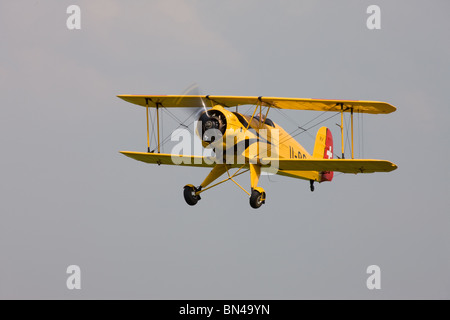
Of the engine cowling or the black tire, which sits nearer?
the engine cowling

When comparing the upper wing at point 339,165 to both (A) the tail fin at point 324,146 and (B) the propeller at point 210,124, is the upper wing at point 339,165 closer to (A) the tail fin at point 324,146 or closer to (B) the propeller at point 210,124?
(B) the propeller at point 210,124

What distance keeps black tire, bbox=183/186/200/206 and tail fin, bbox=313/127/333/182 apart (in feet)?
18.6

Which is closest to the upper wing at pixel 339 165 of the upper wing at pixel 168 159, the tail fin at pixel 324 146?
the upper wing at pixel 168 159

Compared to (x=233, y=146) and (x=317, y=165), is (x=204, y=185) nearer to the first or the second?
(x=233, y=146)

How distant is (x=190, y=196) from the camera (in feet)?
74.9

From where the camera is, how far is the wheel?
71.2ft

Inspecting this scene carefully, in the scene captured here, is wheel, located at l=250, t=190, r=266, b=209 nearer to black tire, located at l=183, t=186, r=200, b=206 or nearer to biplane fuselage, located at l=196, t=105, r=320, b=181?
biplane fuselage, located at l=196, t=105, r=320, b=181

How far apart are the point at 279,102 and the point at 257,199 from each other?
2674 mm

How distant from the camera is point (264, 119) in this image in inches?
891

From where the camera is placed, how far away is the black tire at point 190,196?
74.9 ft

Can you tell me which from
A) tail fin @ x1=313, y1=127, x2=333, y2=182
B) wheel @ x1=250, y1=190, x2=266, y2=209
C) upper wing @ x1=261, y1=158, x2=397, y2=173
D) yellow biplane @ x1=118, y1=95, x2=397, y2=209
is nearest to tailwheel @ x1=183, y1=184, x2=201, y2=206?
yellow biplane @ x1=118, y1=95, x2=397, y2=209

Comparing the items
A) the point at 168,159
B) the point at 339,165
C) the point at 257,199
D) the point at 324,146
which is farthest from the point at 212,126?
the point at 324,146

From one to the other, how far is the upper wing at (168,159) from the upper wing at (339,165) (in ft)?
6.86

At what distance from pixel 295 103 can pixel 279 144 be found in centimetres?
136
